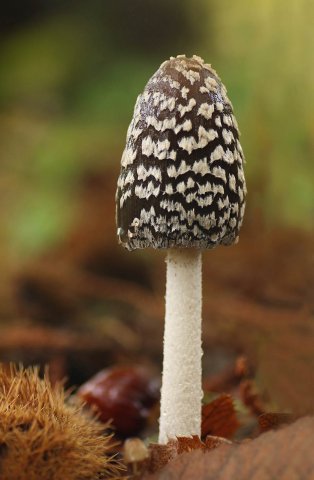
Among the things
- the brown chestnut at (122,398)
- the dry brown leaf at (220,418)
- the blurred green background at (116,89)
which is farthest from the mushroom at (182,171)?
the blurred green background at (116,89)

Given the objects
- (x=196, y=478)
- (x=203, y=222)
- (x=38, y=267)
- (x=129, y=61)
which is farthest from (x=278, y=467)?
(x=129, y=61)

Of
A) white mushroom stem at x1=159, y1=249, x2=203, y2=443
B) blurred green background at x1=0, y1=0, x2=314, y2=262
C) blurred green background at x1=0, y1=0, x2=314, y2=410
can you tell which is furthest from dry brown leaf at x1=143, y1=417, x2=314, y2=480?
blurred green background at x1=0, y1=0, x2=314, y2=262

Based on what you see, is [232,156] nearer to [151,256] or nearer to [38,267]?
[38,267]

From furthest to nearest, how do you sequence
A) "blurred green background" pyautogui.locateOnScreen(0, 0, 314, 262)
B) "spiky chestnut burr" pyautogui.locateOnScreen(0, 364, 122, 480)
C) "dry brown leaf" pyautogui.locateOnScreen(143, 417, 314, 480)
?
"blurred green background" pyautogui.locateOnScreen(0, 0, 314, 262) → "spiky chestnut burr" pyautogui.locateOnScreen(0, 364, 122, 480) → "dry brown leaf" pyautogui.locateOnScreen(143, 417, 314, 480)

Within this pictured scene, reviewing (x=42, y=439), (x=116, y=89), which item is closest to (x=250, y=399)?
(x=42, y=439)

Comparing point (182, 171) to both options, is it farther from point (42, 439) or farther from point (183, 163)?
point (42, 439)

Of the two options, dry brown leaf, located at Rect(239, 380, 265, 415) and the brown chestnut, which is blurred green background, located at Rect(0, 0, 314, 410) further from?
the brown chestnut
